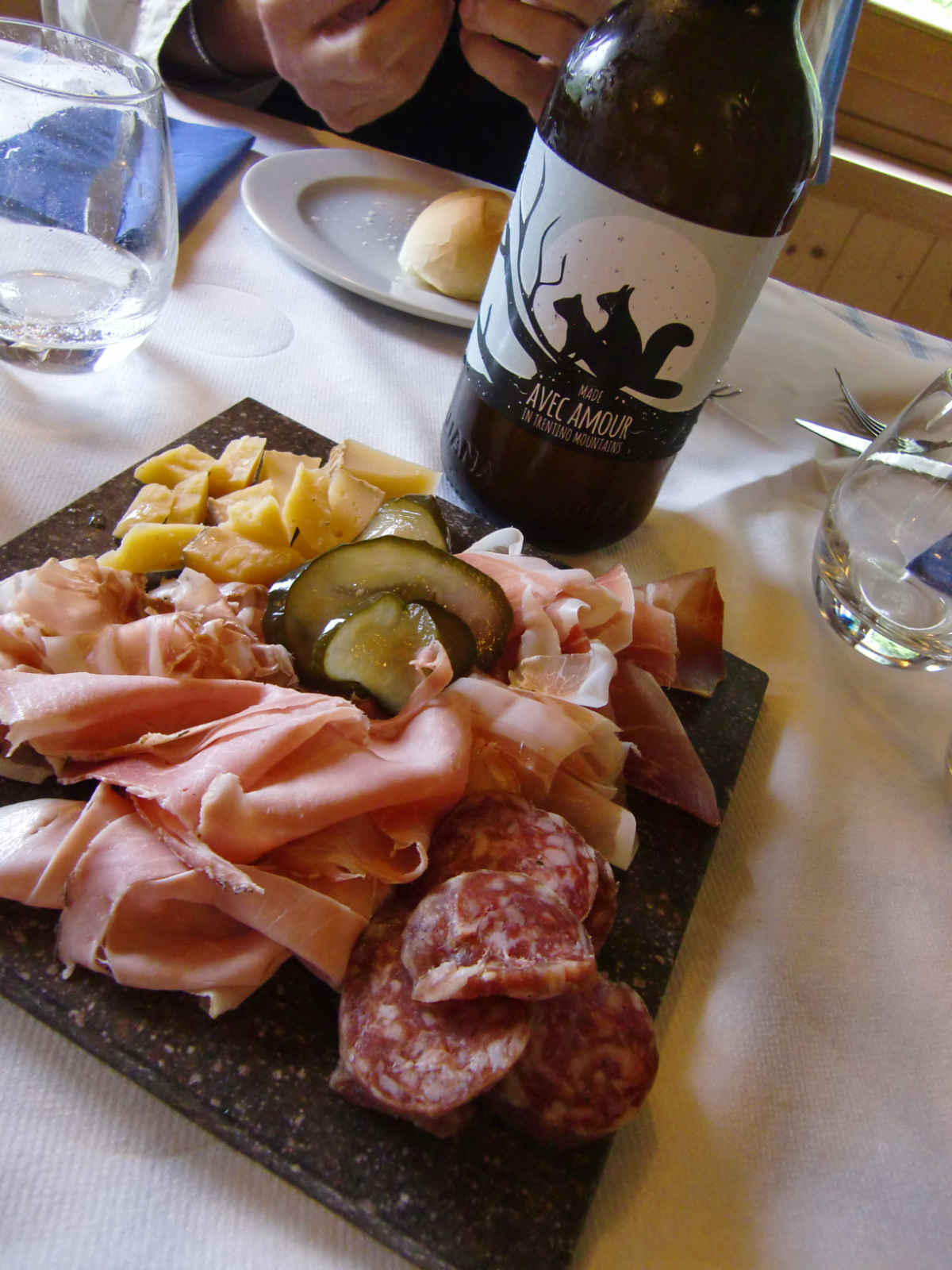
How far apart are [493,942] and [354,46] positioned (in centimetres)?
110

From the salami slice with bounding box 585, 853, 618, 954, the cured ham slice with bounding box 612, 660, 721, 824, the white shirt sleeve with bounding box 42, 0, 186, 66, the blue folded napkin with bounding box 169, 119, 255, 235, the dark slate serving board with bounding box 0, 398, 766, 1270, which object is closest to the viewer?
the dark slate serving board with bounding box 0, 398, 766, 1270

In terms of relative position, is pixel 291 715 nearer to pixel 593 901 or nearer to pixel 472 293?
pixel 593 901

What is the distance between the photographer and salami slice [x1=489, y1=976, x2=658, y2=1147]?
392 millimetres

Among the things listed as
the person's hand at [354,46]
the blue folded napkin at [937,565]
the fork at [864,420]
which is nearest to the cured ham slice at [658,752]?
the blue folded napkin at [937,565]

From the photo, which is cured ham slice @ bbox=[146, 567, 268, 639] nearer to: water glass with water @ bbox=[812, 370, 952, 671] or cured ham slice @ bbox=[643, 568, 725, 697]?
cured ham slice @ bbox=[643, 568, 725, 697]

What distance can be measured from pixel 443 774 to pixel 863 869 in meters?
0.35

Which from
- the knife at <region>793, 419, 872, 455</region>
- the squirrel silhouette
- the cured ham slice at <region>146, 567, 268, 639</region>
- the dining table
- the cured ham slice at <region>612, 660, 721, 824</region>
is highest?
the squirrel silhouette

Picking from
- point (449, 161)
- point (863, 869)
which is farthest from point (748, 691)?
point (449, 161)

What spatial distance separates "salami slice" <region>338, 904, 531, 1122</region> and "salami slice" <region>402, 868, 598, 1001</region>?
14mm

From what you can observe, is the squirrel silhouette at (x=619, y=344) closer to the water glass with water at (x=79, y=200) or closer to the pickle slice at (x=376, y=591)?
the pickle slice at (x=376, y=591)

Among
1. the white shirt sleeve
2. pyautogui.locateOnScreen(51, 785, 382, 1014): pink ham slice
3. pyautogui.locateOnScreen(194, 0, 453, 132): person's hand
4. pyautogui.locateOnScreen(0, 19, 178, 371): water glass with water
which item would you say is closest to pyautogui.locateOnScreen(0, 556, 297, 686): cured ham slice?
pyautogui.locateOnScreen(51, 785, 382, 1014): pink ham slice

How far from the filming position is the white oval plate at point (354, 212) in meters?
1.04

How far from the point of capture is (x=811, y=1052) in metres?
0.51

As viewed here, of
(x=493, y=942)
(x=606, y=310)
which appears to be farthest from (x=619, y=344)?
(x=493, y=942)
